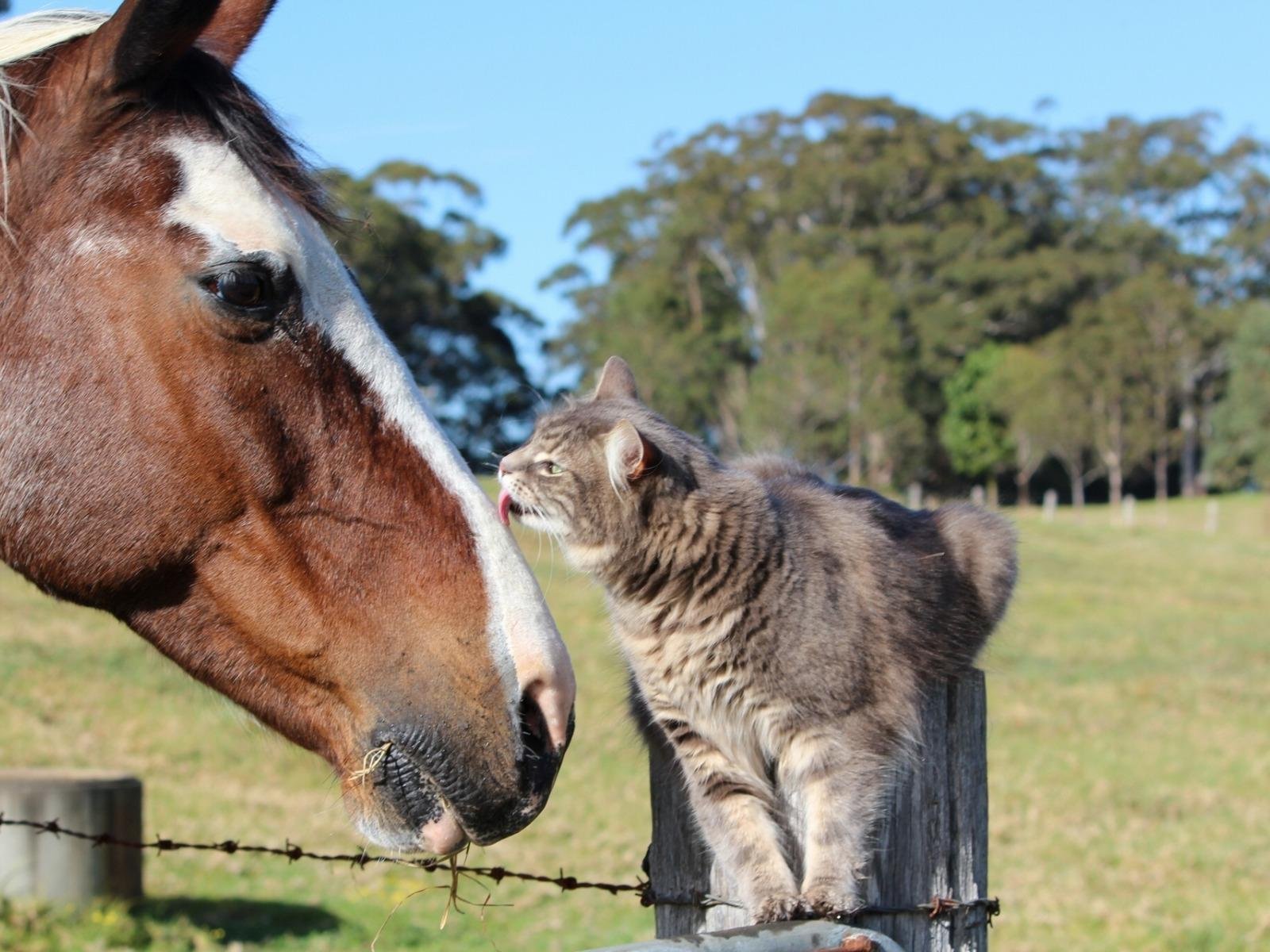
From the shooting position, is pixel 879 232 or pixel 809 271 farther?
pixel 879 232

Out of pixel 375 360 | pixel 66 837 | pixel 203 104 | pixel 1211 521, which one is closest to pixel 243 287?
pixel 375 360

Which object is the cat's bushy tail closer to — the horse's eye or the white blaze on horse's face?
the white blaze on horse's face

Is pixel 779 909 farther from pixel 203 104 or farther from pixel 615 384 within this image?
pixel 615 384

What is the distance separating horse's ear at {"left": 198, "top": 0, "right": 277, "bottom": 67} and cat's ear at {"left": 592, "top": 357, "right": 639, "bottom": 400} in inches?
73.4

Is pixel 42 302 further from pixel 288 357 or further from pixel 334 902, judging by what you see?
pixel 334 902

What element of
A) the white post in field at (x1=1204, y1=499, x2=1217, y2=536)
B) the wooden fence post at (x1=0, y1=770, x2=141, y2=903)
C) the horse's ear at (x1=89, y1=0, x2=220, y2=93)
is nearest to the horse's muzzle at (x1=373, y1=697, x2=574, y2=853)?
the horse's ear at (x1=89, y1=0, x2=220, y2=93)

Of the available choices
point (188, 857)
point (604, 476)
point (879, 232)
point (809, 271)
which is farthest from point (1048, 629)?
point (879, 232)

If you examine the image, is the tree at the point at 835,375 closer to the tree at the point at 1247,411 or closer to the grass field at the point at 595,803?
the tree at the point at 1247,411

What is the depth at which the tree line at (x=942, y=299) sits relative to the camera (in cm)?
4062

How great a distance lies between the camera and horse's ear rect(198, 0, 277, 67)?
226 centimetres

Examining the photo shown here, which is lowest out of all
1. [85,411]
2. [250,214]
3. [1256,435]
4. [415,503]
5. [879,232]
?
[415,503]

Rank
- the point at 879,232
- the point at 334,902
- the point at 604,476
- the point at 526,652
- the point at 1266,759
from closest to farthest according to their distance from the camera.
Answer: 1. the point at 526,652
2. the point at 604,476
3. the point at 334,902
4. the point at 1266,759
5. the point at 879,232

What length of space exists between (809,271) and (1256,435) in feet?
55.3

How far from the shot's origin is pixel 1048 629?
20.6 metres
